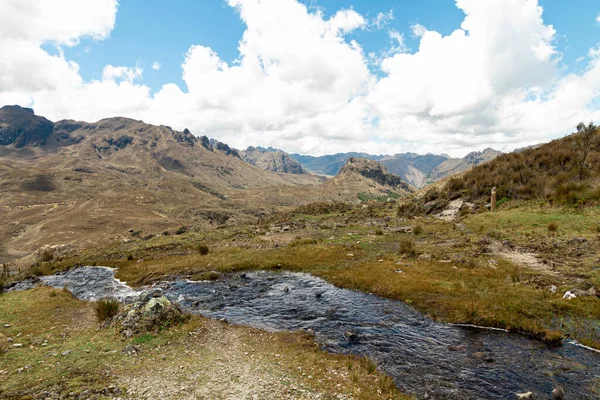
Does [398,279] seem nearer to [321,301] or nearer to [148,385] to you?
[321,301]

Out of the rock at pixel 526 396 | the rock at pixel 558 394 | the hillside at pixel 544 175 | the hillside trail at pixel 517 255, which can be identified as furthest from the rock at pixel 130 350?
the hillside at pixel 544 175

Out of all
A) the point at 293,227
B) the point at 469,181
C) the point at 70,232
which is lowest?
the point at 70,232

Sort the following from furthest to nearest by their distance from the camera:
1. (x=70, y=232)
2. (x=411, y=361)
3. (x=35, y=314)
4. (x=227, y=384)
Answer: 1. (x=70, y=232)
2. (x=35, y=314)
3. (x=411, y=361)
4. (x=227, y=384)

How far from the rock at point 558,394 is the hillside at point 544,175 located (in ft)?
102

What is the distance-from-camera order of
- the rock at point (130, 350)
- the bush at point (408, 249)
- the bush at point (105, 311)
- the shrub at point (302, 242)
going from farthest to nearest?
the shrub at point (302, 242) < the bush at point (408, 249) < the bush at point (105, 311) < the rock at point (130, 350)

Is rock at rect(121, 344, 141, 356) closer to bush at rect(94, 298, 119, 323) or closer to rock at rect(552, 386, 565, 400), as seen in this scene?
bush at rect(94, 298, 119, 323)

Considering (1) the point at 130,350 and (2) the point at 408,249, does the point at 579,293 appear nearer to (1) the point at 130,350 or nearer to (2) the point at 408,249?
(2) the point at 408,249

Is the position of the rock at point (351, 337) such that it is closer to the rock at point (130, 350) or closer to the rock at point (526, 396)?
the rock at point (526, 396)

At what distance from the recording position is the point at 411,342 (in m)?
14.6

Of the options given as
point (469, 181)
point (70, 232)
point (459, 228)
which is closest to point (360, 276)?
point (459, 228)

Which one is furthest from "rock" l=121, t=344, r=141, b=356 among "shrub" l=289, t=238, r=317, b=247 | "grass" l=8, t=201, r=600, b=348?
"shrub" l=289, t=238, r=317, b=247

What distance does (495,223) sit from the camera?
113ft

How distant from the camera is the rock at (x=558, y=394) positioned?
1026cm

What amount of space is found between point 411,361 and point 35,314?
930 inches
